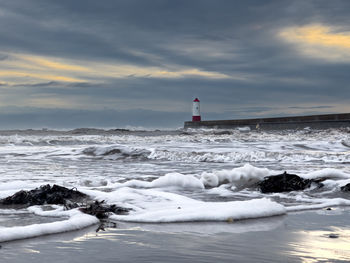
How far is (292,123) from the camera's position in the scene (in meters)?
32.0

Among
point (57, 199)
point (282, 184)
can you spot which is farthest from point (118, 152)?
point (57, 199)

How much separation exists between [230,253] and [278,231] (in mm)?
690

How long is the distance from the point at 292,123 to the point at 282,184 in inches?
1102

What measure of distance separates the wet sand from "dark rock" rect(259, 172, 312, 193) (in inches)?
67.4

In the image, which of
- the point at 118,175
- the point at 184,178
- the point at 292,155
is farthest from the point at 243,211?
the point at 292,155

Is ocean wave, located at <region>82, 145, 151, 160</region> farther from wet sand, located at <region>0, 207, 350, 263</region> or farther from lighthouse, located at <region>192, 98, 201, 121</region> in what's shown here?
lighthouse, located at <region>192, 98, 201, 121</region>

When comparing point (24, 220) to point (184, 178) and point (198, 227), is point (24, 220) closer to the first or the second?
point (198, 227)

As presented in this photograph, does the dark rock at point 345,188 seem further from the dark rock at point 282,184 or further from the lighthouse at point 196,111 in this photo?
the lighthouse at point 196,111

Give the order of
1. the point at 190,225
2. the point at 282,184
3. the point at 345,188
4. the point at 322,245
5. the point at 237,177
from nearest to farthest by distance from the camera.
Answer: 1. the point at 322,245
2. the point at 190,225
3. the point at 345,188
4. the point at 282,184
5. the point at 237,177

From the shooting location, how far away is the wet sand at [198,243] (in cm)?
229

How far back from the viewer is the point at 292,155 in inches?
392

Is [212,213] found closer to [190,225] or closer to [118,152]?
[190,225]

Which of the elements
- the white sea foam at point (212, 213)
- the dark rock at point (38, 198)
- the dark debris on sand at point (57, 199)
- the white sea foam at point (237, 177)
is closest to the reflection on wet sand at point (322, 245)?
the white sea foam at point (212, 213)

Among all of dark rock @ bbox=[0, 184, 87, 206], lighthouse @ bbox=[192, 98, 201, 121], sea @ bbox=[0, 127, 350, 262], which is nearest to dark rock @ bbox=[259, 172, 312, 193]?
sea @ bbox=[0, 127, 350, 262]
